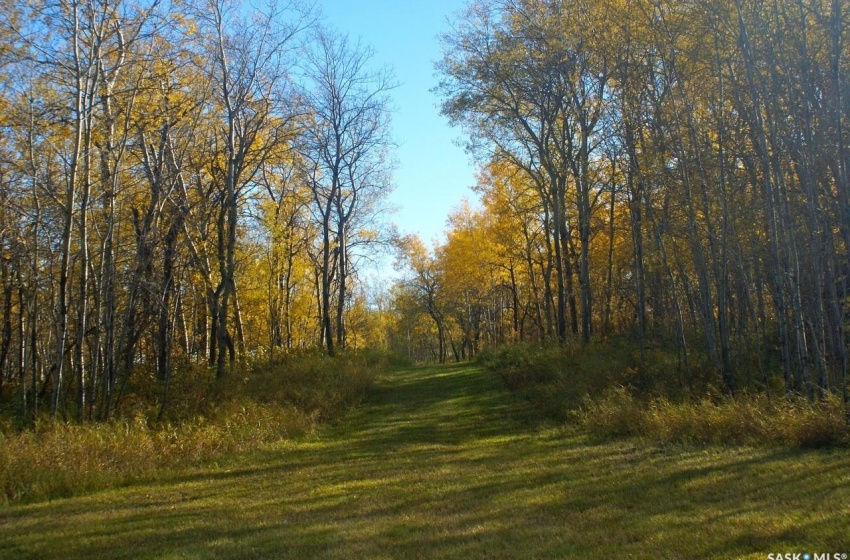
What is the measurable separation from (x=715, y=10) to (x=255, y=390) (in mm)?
13513

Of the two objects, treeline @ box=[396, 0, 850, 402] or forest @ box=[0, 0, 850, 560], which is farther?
treeline @ box=[396, 0, 850, 402]

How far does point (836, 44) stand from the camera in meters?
9.22

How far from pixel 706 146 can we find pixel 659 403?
6.25 m

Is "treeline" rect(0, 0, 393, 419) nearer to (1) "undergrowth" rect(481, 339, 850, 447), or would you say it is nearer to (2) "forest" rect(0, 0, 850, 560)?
(2) "forest" rect(0, 0, 850, 560)

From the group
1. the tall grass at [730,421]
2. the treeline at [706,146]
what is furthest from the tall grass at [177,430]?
the treeline at [706,146]

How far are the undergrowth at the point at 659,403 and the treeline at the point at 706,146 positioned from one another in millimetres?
577

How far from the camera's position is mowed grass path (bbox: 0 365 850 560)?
5363 mm

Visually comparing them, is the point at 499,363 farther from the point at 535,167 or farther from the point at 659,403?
the point at 659,403

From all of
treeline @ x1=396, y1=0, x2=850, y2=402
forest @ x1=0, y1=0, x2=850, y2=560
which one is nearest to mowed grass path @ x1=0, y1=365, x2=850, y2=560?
forest @ x1=0, y1=0, x2=850, y2=560

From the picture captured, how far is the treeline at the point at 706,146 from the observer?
11008mm

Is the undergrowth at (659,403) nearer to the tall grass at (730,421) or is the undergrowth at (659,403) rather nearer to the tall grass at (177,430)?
the tall grass at (730,421)

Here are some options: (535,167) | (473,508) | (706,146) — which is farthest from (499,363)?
(473,508)

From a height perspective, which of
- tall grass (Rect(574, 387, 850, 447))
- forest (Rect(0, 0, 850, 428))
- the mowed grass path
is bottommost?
the mowed grass path

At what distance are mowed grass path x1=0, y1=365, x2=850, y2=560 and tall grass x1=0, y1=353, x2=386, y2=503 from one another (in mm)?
567
